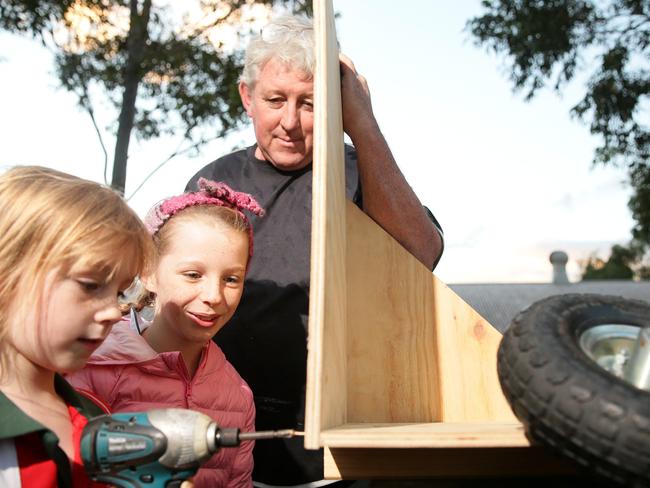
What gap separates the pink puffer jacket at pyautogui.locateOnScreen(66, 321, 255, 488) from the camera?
2.16m

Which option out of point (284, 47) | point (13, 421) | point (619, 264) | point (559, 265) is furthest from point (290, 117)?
point (619, 264)

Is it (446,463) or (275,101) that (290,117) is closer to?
(275,101)

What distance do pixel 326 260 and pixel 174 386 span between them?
804 millimetres

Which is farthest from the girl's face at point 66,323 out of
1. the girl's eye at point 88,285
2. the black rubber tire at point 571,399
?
the black rubber tire at point 571,399

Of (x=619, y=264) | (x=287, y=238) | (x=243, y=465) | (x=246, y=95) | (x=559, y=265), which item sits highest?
(x=619, y=264)

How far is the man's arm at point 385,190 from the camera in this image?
2471mm

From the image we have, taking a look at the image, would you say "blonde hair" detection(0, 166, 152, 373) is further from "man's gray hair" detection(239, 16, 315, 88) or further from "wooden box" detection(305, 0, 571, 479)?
"man's gray hair" detection(239, 16, 315, 88)

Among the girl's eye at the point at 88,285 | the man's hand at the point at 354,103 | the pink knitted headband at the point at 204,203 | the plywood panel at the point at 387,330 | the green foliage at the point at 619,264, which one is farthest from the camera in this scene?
the green foliage at the point at 619,264

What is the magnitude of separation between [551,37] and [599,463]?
1065 centimetres

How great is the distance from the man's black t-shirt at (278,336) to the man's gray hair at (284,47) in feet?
1.44

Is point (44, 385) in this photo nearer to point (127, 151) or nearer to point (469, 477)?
point (469, 477)

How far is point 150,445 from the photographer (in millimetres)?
1556

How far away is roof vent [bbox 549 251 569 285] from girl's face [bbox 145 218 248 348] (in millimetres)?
11126

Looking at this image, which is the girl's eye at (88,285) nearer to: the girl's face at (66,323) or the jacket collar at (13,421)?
the girl's face at (66,323)
